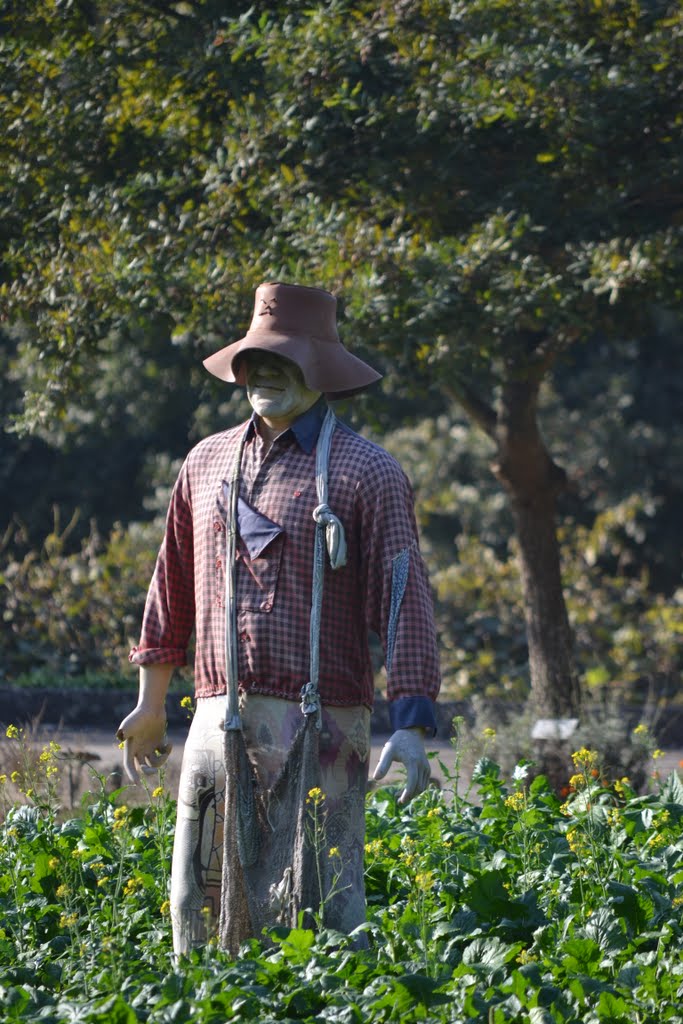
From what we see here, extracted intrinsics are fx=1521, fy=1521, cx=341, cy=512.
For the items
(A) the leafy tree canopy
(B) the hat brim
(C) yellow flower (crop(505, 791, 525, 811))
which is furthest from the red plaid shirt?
(A) the leafy tree canopy

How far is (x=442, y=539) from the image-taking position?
17.6 metres

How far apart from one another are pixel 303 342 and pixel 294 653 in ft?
2.82

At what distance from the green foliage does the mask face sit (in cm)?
113

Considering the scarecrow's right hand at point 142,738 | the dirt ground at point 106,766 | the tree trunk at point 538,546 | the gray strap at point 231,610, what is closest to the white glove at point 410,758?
the gray strap at point 231,610

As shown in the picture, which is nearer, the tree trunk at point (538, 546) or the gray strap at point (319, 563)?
the gray strap at point (319, 563)

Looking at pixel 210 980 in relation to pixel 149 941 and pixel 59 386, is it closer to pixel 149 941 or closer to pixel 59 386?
pixel 149 941

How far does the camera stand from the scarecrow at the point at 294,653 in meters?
3.92

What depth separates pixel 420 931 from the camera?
4020 mm

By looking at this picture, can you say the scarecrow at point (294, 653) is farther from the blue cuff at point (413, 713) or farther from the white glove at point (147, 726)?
the white glove at point (147, 726)

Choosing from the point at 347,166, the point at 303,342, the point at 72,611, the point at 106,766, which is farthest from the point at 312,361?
the point at 72,611

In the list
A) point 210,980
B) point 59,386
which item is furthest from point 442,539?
point 210,980

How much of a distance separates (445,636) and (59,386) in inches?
243

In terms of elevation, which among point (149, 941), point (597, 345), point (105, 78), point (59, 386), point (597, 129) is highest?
point (597, 345)

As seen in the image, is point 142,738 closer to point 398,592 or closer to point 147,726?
point 147,726
